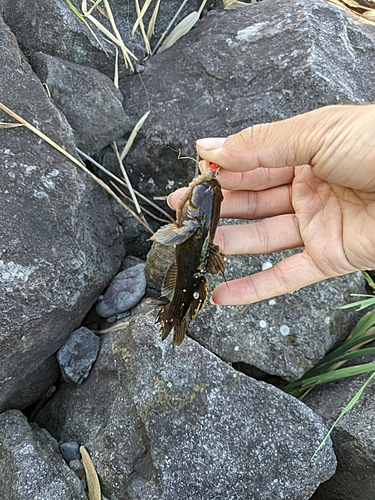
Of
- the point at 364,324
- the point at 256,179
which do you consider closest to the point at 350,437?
the point at 364,324

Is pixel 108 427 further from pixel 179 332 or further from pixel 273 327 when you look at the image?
pixel 273 327

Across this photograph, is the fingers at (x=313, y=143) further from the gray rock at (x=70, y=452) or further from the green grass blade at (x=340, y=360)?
the gray rock at (x=70, y=452)

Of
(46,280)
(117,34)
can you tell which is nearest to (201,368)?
(46,280)

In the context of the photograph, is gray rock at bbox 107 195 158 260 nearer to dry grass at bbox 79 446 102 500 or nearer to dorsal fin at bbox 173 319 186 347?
dorsal fin at bbox 173 319 186 347

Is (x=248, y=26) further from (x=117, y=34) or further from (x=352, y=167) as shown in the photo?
(x=352, y=167)

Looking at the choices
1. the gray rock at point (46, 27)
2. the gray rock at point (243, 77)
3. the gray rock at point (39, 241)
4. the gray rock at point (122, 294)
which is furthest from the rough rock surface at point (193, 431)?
the gray rock at point (46, 27)
